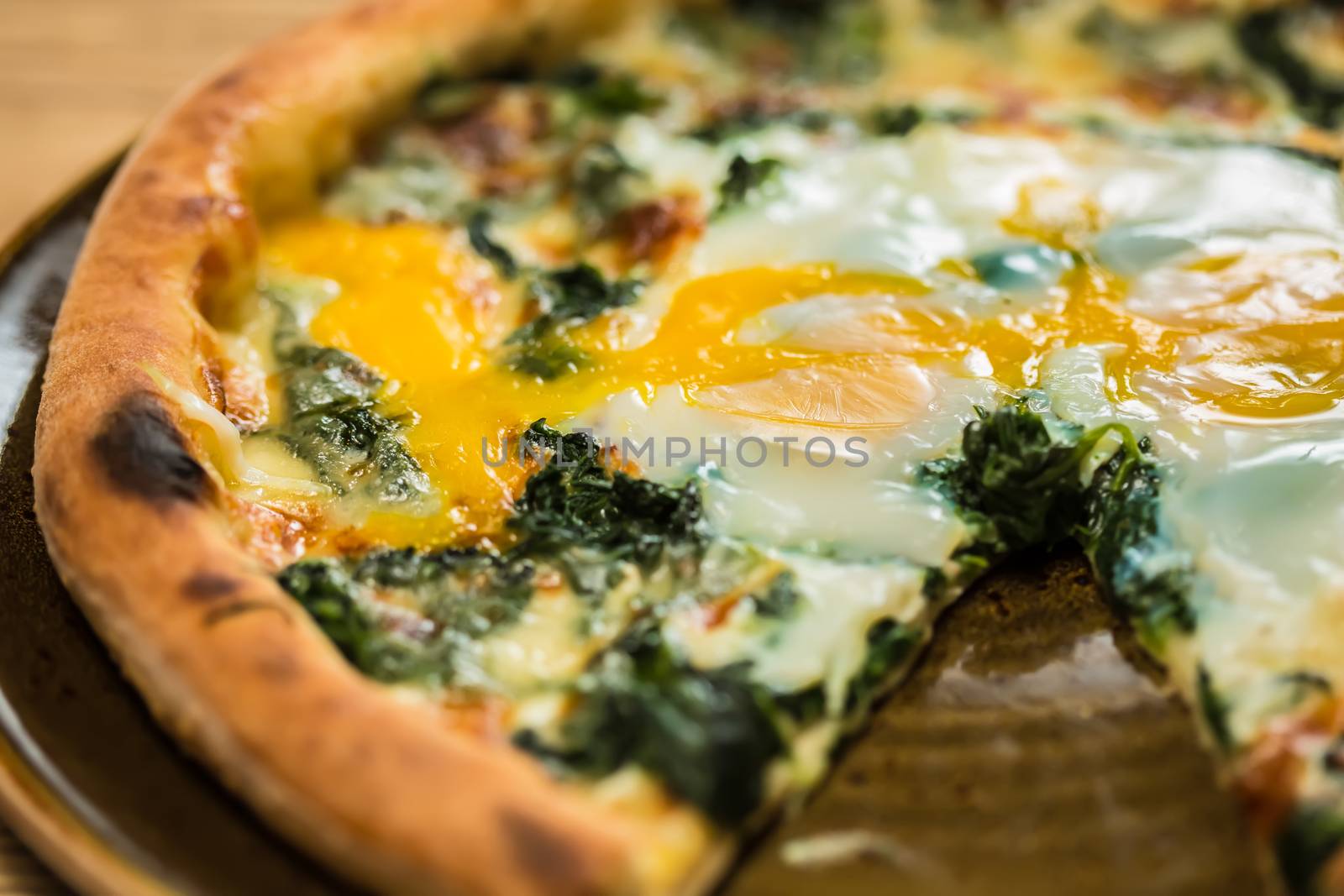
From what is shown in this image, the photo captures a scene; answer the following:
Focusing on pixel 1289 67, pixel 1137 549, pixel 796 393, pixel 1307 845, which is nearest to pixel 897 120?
pixel 796 393

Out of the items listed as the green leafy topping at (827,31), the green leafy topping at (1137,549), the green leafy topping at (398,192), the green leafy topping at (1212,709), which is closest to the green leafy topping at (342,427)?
the green leafy topping at (398,192)

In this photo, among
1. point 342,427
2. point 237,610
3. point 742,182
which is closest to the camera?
point 237,610

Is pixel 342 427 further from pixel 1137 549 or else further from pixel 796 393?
pixel 1137 549

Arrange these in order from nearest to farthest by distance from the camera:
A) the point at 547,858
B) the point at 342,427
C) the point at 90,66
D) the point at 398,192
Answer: the point at 547,858, the point at 342,427, the point at 398,192, the point at 90,66

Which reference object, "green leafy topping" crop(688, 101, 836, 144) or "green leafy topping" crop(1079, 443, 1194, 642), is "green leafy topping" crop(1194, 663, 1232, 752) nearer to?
"green leafy topping" crop(1079, 443, 1194, 642)

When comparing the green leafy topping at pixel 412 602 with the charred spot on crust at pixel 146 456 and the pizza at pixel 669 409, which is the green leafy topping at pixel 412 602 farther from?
the charred spot on crust at pixel 146 456

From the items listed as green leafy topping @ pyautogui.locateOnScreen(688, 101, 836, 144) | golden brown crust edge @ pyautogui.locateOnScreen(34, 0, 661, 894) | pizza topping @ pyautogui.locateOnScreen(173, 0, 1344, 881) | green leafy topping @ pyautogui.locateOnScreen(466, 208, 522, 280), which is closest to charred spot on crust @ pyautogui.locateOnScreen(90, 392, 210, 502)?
golden brown crust edge @ pyautogui.locateOnScreen(34, 0, 661, 894)
